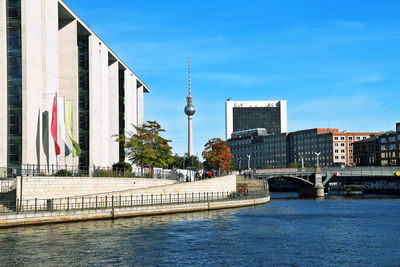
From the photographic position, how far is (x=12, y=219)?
4400 centimetres

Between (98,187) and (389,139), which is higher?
(389,139)

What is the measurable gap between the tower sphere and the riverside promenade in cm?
10935

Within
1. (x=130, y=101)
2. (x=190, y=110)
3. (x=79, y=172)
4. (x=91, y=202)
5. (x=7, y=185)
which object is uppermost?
(x=190, y=110)

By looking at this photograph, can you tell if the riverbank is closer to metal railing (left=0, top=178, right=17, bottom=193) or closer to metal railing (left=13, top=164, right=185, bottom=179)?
metal railing (left=0, top=178, right=17, bottom=193)

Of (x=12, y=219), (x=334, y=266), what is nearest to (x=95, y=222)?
(x=12, y=219)

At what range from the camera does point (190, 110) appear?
18638 cm

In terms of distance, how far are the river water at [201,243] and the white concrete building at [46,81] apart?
1885 cm

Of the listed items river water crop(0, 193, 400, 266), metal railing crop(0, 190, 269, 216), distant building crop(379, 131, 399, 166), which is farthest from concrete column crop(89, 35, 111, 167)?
distant building crop(379, 131, 399, 166)

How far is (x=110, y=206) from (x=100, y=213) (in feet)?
14.4

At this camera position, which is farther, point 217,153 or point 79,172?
point 217,153

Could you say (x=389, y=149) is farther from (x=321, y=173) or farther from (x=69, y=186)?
(x=69, y=186)

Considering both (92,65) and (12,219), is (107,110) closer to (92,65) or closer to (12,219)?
(92,65)

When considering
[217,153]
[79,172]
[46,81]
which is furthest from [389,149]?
[79,172]

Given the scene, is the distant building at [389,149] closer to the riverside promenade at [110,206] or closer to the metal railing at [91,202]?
the riverside promenade at [110,206]
